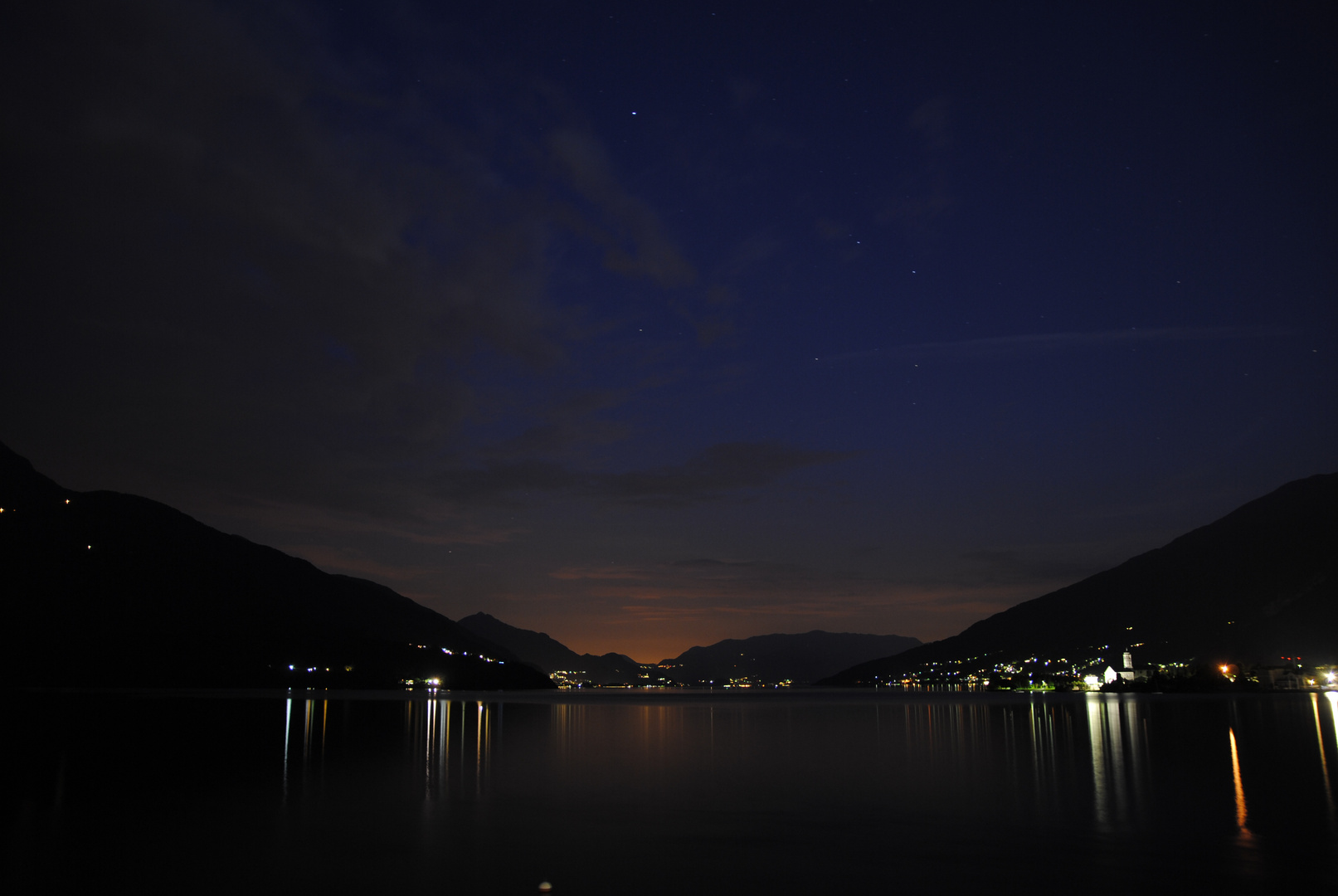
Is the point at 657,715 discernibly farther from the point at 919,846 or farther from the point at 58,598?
the point at 58,598

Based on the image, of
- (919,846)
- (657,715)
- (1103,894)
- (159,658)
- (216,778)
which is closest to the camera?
(1103,894)

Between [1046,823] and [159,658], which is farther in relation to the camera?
[159,658]

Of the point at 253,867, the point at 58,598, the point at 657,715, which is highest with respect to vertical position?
the point at 58,598

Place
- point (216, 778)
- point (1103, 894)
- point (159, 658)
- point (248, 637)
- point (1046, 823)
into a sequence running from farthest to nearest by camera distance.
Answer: point (248, 637), point (159, 658), point (216, 778), point (1046, 823), point (1103, 894)

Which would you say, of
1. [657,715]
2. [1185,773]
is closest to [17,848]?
[1185,773]

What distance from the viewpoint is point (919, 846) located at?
15.9 metres

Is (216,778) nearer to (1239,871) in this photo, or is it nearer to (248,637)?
(1239,871)

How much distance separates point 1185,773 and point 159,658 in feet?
598

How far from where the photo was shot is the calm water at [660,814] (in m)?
13.4

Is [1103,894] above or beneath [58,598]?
beneath

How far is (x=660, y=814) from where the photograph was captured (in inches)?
777

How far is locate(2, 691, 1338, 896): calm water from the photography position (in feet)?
44.1

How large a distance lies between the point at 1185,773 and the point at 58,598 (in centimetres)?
20004

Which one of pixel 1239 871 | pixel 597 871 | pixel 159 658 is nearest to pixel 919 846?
pixel 1239 871
